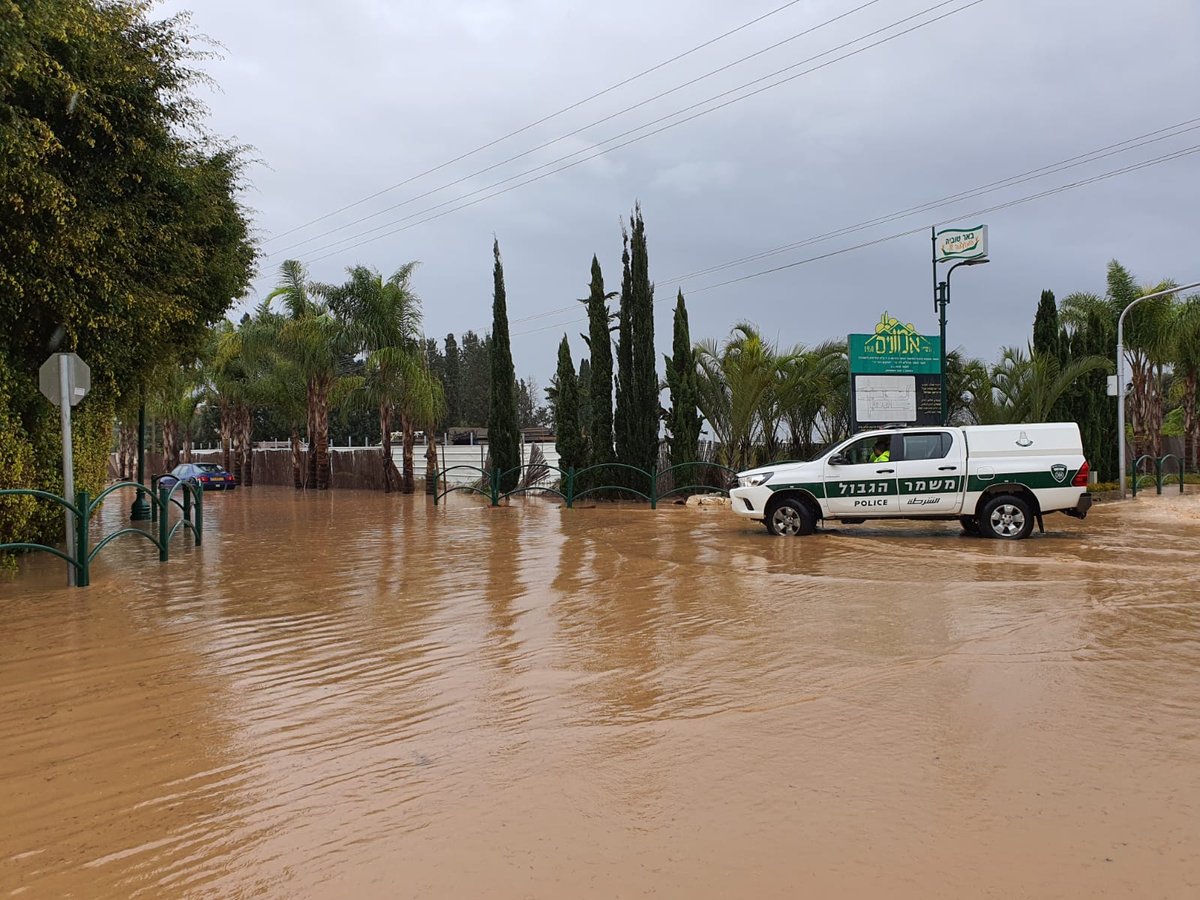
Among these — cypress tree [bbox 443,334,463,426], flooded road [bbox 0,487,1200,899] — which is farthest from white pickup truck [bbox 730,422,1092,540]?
cypress tree [bbox 443,334,463,426]

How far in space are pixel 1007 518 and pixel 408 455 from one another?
2255 cm

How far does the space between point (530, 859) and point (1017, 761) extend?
2468 millimetres

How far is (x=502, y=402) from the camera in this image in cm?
3062

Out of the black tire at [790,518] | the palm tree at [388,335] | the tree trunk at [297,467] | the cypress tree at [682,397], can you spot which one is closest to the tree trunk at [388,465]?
the palm tree at [388,335]

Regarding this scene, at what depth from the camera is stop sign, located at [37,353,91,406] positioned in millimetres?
10062

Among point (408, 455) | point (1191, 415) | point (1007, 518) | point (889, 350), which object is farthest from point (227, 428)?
point (1191, 415)

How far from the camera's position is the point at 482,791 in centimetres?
411

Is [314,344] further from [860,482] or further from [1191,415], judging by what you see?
[1191,415]

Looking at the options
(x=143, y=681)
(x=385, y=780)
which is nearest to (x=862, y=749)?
(x=385, y=780)

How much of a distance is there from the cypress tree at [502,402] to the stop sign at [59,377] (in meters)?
20.1

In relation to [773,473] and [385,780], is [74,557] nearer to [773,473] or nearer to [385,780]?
[385,780]

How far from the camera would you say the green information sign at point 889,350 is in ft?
69.8

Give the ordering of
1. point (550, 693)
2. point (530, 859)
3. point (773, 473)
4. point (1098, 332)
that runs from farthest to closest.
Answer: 1. point (1098, 332)
2. point (773, 473)
3. point (550, 693)
4. point (530, 859)

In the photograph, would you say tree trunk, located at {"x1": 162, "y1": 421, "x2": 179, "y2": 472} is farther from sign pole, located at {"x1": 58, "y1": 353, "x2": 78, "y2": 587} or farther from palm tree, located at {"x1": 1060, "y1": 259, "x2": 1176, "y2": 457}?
palm tree, located at {"x1": 1060, "y1": 259, "x2": 1176, "y2": 457}
